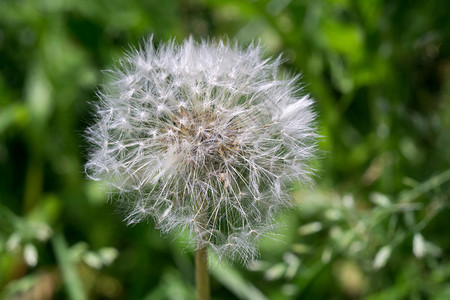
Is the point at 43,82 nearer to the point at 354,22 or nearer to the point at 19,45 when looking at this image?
the point at 19,45

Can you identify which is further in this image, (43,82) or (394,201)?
(43,82)

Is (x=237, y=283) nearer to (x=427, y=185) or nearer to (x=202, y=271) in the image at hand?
(x=202, y=271)

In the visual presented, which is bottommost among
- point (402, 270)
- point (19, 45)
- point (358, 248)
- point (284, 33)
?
point (402, 270)

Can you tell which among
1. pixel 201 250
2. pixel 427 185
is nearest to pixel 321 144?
pixel 427 185

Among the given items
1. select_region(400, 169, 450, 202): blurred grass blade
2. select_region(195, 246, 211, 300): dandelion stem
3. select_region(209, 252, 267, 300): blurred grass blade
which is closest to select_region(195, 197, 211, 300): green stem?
select_region(195, 246, 211, 300): dandelion stem

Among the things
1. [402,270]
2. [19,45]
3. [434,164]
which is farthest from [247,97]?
[19,45]

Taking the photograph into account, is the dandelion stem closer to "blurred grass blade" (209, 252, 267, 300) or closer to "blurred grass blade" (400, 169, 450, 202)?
"blurred grass blade" (209, 252, 267, 300)

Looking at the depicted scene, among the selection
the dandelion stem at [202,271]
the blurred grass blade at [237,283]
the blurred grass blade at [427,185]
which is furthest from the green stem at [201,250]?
the blurred grass blade at [427,185]
